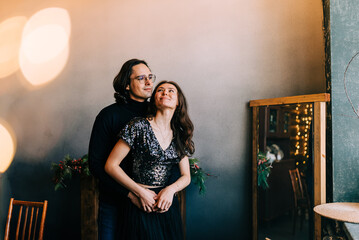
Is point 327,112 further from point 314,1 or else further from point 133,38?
point 133,38

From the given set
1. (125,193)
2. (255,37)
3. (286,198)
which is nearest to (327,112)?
(286,198)

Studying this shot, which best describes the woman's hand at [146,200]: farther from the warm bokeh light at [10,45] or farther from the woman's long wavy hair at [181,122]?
the warm bokeh light at [10,45]

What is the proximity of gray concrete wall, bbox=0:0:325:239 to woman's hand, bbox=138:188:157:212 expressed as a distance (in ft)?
5.23

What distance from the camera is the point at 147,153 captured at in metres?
1.72

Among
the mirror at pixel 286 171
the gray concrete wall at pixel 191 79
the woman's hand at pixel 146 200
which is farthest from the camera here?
the gray concrete wall at pixel 191 79

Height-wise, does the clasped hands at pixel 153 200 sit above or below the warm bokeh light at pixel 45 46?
below

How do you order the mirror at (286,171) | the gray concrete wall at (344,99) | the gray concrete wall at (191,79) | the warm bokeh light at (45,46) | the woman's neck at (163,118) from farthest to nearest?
the warm bokeh light at (45,46), the gray concrete wall at (191,79), the mirror at (286,171), the gray concrete wall at (344,99), the woman's neck at (163,118)

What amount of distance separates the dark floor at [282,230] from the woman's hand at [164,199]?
1.40 m

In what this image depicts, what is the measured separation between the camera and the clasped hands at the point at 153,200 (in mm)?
1654

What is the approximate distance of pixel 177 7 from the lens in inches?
131

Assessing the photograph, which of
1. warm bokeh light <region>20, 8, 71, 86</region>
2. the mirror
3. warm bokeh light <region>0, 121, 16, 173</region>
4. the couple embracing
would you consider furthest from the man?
warm bokeh light <region>0, 121, 16, 173</region>

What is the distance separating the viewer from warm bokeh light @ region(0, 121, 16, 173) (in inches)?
136

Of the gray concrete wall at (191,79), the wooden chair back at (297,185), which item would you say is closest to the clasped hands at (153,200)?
the wooden chair back at (297,185)

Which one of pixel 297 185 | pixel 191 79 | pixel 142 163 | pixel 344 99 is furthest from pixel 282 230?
pixel 191 79
